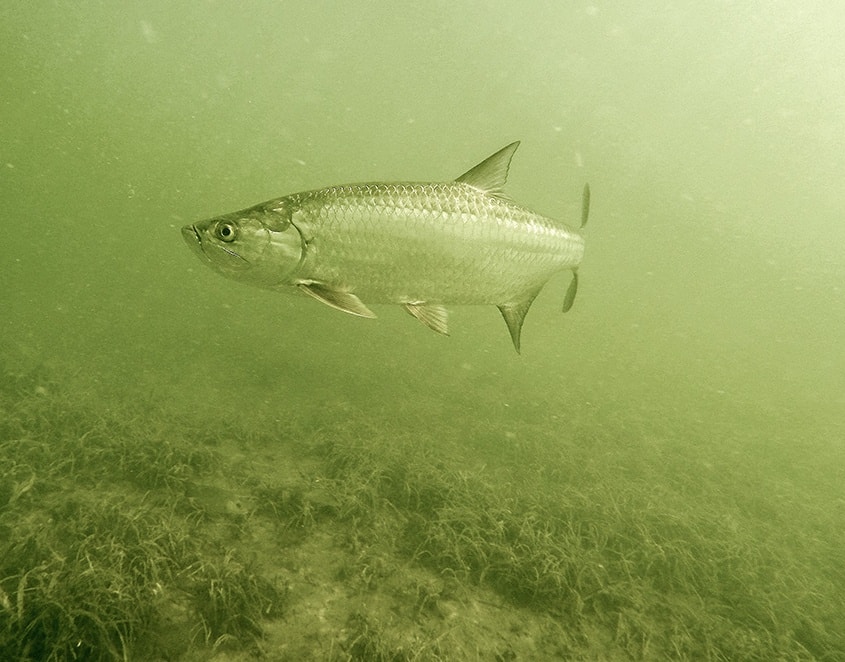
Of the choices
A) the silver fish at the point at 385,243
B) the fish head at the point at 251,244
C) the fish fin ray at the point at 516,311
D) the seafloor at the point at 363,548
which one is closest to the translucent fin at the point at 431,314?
the silver fish at the point at 385,243

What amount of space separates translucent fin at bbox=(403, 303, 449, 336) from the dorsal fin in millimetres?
1058

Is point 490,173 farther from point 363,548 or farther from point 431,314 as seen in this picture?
point 363,548

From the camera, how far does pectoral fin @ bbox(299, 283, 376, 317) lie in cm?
285

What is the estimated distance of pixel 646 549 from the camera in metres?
4.59

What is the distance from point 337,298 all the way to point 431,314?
29.6 inches

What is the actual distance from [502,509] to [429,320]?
8.95ft

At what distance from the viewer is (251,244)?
281 centimetres

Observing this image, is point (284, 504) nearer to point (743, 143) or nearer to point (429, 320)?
point (429, 320)

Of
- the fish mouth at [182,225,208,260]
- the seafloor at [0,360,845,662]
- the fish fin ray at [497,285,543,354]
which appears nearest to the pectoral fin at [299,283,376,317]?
the fish mouth at [182,225,208,260]

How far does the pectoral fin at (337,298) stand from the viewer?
9.35ft

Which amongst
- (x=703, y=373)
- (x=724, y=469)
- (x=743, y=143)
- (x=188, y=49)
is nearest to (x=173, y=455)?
(x=724, y=469)

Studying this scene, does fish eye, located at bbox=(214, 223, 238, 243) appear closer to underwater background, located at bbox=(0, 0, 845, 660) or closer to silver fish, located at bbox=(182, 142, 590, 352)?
silver fish, located at bbox=(182, 142, 590, 352)

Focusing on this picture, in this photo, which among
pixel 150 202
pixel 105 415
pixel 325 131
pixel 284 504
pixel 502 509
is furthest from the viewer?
pixel 325 131

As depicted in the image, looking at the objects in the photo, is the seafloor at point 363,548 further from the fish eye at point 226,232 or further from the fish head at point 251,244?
the fish eye at point 226,232
